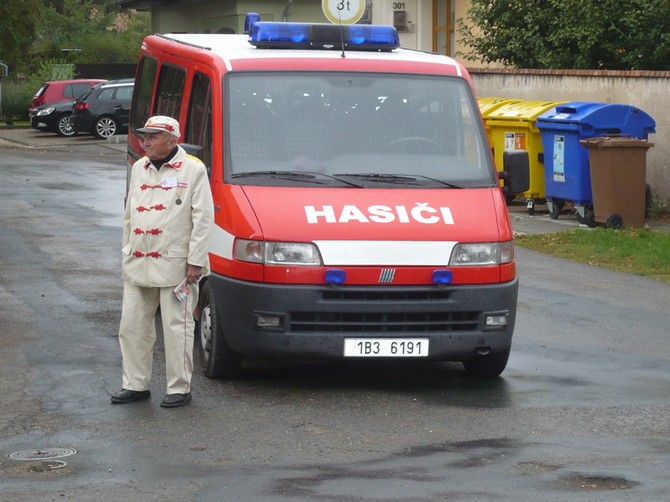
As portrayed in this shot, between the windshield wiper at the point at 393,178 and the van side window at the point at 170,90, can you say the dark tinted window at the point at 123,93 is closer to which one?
the van side window at the point at 170,90

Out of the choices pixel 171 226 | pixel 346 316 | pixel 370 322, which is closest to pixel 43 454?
pixel 171 226

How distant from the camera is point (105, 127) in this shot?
37281mm

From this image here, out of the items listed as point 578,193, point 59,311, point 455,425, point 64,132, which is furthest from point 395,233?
point 64,132

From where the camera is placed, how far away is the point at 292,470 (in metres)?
6.64

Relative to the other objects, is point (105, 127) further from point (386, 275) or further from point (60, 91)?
point (386, 275)

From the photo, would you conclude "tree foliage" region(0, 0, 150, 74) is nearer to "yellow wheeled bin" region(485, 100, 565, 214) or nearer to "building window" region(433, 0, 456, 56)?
"building window" region(433, 0, 456, 56)

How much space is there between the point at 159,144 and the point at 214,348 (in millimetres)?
1392

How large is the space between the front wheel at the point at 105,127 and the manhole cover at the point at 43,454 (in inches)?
1212

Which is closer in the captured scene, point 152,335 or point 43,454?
point 43,454

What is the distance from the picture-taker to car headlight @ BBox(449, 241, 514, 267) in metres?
8.41

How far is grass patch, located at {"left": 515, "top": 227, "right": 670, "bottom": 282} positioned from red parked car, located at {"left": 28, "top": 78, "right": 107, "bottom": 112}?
2514 centimetres

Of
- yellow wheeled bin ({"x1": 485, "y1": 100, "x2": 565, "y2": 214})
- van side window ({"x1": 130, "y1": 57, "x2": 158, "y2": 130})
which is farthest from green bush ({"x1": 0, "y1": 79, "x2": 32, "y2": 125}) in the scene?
van side window ({"x1": 130, "y1": 57, "x2": 158, "y2": 130})

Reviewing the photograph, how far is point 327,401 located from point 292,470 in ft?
5.44

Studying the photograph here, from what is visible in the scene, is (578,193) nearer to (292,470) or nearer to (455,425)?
(455,425)
